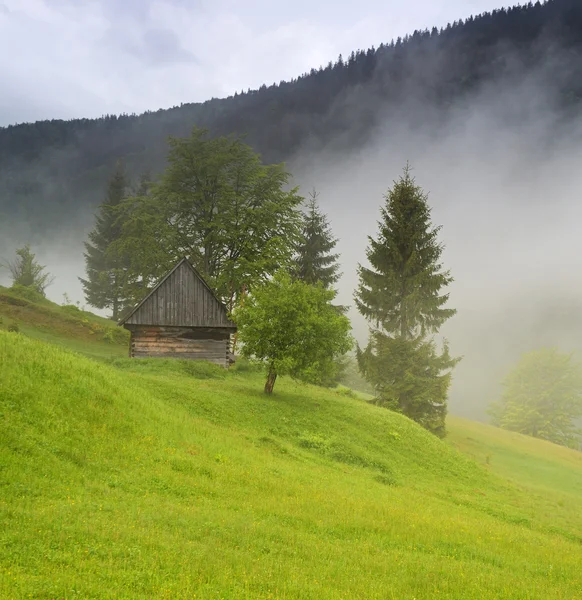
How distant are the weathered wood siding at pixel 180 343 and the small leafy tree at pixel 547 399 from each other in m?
45.5

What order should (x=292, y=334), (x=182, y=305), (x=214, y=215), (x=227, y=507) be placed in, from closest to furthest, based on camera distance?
(x=227, y=507) → (x=292, y=334) → (x=182, y=305) → (x=214, y=215)

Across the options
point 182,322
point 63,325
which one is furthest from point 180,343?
point 63,325

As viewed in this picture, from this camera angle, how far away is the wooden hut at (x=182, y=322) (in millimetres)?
33625

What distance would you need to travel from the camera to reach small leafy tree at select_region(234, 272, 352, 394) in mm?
25016

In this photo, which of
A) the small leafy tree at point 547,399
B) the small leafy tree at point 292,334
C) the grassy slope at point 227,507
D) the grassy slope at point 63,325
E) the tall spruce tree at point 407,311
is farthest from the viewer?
the small leafy tree at point 547,399

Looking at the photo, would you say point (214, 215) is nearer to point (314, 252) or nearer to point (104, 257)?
point (314, 252)

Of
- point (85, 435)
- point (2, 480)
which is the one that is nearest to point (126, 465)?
point (85, 435)

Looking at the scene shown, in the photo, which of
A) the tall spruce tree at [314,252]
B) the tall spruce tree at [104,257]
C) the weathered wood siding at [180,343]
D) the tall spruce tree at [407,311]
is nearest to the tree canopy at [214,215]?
the tall spruce tree at [314,252]

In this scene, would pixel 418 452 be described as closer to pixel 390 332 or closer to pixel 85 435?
pixel 390 332

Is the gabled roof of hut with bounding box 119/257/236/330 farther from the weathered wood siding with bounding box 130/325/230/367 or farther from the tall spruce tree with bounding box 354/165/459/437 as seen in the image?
the tall spruce tree with bounding box 354/165/459/437

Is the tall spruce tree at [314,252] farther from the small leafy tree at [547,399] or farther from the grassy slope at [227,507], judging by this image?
the small leafy tree at [547,399]

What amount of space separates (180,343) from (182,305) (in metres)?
2.74

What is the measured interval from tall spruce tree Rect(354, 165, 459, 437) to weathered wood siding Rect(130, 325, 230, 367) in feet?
34.0

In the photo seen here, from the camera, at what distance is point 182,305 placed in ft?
111
